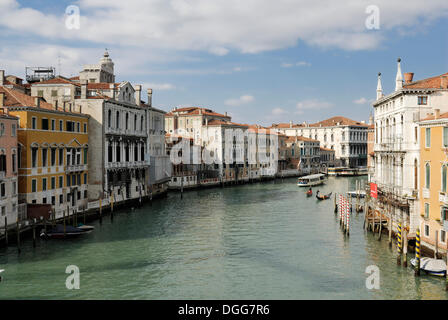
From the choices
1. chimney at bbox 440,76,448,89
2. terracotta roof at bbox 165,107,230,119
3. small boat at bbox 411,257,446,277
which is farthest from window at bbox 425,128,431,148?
terracotta roof at bbox 165,107,230,119

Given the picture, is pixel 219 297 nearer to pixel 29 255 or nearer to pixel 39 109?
pixel 29 255

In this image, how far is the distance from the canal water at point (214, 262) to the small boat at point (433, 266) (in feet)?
0.71

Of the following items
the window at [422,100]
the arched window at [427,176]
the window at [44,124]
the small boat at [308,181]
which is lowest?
the small boat at [308,181]

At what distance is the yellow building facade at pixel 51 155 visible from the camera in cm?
2056

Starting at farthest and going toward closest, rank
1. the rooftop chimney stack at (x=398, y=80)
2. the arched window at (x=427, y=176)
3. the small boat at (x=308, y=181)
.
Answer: the small boat at (x=308, y=181)
the rooftop chimney stack at (x=398, y=80)
the arched window at (x=427, y=176)

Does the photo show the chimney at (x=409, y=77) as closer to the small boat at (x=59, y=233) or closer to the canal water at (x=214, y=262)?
the canal water at (x=214, y=262)

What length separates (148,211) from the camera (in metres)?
28.8

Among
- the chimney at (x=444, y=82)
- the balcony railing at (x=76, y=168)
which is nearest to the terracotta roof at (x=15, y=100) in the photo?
→ the balcony railing at (x=76, y=168)

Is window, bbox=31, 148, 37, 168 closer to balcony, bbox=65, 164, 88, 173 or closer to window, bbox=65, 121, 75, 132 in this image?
balcony, bbox=65, 164, 88, 173

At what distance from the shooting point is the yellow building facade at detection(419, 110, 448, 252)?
1474cm

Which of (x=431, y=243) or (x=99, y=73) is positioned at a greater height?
(x=99, y=73)
